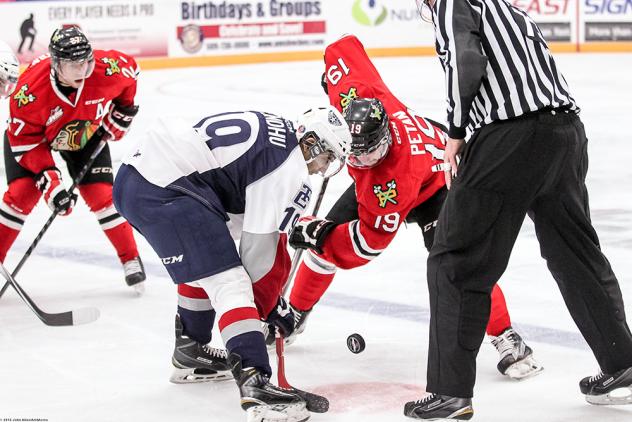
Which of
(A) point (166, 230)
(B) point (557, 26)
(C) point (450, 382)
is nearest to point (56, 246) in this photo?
(A) point (166, 230)

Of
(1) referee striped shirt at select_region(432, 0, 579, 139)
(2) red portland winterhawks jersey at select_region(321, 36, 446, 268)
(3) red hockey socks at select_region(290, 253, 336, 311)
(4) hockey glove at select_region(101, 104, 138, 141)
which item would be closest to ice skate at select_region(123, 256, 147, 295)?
(4) hockey glove at select_region(101, 104, 138, 141)

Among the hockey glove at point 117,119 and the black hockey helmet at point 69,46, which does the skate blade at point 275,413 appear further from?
the hockey glove at point 117,119

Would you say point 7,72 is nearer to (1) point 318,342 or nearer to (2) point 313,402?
(1) point 318,342

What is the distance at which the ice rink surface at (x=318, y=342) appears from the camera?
2.89 meters

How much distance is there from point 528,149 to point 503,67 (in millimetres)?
197

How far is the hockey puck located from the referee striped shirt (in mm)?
798

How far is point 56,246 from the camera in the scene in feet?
15.9

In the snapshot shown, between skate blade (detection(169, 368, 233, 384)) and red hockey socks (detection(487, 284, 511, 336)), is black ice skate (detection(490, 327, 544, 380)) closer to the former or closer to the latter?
red hockey socks (detection(487, 284, 511, 336))

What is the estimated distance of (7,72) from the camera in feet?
12.3

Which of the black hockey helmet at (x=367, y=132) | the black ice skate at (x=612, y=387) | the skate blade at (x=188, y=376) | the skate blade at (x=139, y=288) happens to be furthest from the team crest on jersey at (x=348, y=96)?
the skate blade at (x=139, y=288)

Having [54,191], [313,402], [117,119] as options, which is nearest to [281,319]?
[313,402]

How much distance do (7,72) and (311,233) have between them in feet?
4.31

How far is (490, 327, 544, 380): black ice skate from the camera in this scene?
3.06 m

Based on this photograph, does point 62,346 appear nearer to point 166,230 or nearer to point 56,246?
point 166,230
